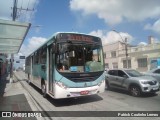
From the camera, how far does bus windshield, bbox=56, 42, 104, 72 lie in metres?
8.43

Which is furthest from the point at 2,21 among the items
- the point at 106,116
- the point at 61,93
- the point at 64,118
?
the point at 106,116

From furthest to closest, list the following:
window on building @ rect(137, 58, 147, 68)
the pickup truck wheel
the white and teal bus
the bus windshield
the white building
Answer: window on building @ rect(137, 58, 147, 68) < the white building < the pickup truck wheel < the bus windshield < the white and teal bus

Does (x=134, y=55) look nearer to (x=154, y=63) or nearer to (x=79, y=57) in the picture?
(x=154, y=63)

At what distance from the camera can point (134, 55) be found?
42562mm

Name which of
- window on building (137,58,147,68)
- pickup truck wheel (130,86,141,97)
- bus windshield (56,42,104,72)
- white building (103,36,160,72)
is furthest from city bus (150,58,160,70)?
bus windshield (56,42,104,72)

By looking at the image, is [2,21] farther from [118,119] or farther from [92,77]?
[118,119]

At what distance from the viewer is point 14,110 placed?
8312mm

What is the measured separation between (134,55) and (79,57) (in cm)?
3593

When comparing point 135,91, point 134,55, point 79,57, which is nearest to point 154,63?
point 134,55

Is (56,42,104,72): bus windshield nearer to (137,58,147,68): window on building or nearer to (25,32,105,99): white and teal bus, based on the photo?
(25,32,105,99): white and teal bus

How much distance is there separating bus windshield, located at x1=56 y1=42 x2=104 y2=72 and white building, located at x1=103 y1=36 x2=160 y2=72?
3059cm

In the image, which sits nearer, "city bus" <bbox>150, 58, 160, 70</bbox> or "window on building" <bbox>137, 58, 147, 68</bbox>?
"city bus" <bbox>150, 58, 160, 70</bbox>

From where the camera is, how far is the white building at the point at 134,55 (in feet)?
125

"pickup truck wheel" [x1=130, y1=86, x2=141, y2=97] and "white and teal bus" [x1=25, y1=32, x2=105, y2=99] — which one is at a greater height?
"white and teal bus" [x1=25, y1=32, x2=105, y2=99]
